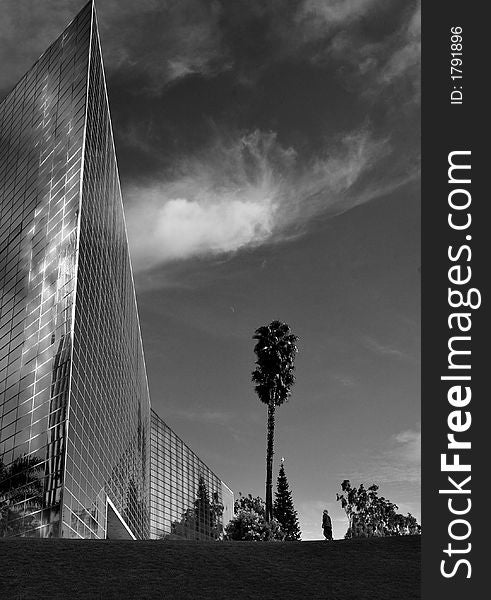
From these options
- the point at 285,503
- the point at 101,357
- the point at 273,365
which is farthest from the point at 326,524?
the point at 101,357

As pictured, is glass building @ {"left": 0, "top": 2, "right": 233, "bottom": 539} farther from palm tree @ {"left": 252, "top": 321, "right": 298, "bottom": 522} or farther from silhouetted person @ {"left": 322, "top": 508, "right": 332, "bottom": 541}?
silhouetted person @ {"left": 322, "top": 508, "right": 332, "bottom": 541}

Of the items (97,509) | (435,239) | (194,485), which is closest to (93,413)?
(97,509)

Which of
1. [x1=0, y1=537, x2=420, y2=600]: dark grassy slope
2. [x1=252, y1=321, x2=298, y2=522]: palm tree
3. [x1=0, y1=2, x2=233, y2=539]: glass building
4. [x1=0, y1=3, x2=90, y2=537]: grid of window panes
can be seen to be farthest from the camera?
[x1=252, y1=321, x2=298, y2=522]: palm tree

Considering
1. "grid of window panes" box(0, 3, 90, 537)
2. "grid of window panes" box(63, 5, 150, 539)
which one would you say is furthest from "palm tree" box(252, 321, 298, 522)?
"grid of window panes" box(0, 3, 90, 537)

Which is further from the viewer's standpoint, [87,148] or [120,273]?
[120,273]

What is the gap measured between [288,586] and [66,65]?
41334 millimetres

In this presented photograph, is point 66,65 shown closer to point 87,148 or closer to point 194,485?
point 87,148

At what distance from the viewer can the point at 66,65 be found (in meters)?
53.6

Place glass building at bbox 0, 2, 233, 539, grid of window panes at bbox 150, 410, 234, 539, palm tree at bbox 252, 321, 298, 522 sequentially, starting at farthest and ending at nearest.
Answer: grid of window panes at bbox 150, 410, 234, 539 → palm tree at bbox 252, 321, 298, 522 → glass building at bbox 0, 2, 233, 539

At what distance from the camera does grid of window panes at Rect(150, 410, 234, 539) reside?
91500 millimetres

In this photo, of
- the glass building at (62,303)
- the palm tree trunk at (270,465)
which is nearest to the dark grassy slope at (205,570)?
the glass building at (62,303)

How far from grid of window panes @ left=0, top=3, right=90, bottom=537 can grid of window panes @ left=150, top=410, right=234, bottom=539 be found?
4486cm

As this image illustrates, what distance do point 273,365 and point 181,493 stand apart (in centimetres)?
3703

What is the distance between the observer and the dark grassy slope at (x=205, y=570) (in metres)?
20.5
